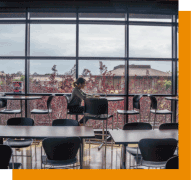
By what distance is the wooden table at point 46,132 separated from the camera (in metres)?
2.46

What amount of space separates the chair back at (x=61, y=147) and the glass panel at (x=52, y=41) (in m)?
3.58

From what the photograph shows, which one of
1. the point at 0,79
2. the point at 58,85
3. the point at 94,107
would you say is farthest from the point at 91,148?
the point at 0,79

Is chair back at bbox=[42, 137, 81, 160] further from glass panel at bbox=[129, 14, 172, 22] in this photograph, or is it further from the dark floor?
glass panel at bbox=[129, 14, 172, 22]

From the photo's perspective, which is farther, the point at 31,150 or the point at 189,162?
the point at 31,150

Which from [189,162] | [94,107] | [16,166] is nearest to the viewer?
[189,162]

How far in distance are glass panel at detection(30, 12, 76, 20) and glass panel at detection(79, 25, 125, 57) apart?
411mm

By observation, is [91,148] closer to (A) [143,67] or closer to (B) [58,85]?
(B) [58,85]

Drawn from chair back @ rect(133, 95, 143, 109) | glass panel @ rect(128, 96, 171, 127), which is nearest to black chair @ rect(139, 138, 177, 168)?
chair back @ rect(133, 95, 143, 109)

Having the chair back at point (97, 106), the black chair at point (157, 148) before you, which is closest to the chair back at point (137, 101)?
the chair back at point (97, 106)

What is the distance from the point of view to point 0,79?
18.0 ft

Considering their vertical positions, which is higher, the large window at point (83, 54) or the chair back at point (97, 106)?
the large window at point (83, 54)

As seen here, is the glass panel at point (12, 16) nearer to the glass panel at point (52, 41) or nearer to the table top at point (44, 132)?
the glass panel at point (52, 41)

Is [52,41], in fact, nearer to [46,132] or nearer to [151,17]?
[151,17]

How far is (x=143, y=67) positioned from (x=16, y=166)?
13.8 ft
